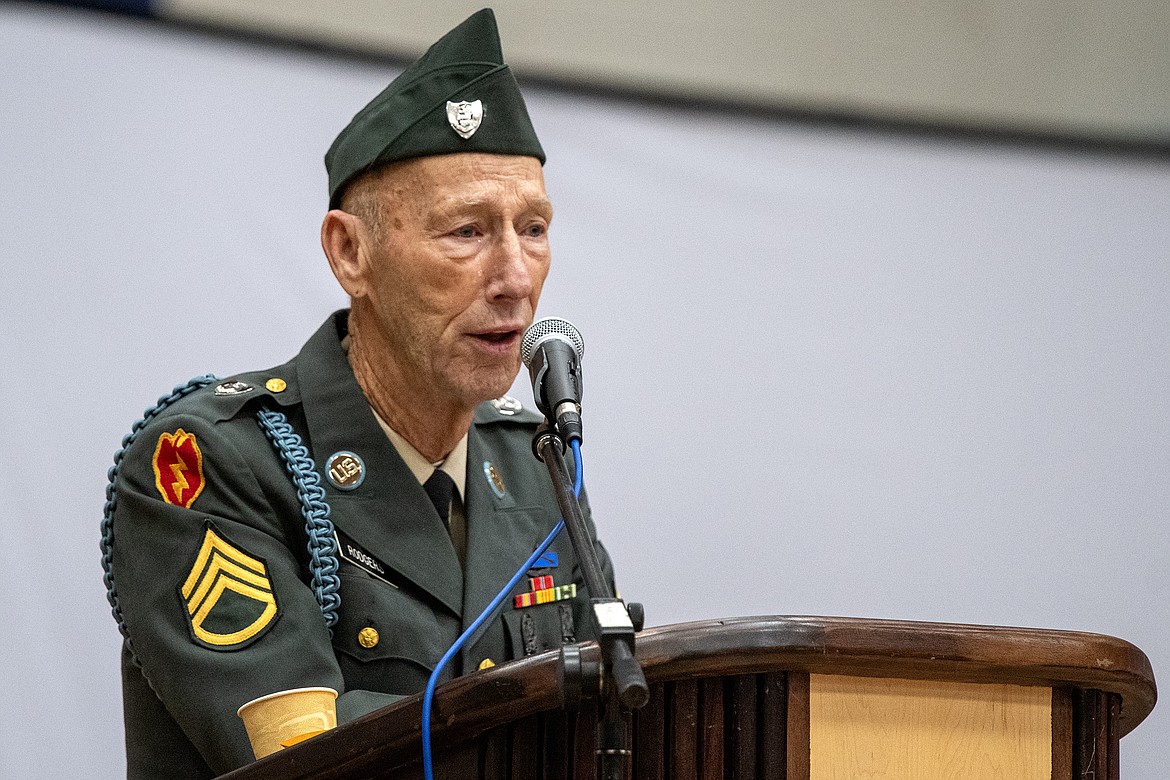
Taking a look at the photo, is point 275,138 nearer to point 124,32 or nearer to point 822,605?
point 124,32

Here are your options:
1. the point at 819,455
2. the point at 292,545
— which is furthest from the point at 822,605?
the point at 292,545

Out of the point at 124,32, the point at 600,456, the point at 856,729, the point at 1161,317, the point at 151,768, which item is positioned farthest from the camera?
the point at 1161,317

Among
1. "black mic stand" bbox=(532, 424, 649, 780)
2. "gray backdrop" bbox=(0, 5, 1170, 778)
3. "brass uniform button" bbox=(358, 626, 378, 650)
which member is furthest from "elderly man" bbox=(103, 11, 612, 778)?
"gray backdrop" bbox=(0, 5, 1170, 778)

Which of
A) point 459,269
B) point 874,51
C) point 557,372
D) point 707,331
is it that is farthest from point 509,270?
point 874,51

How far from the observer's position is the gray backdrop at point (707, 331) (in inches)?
94.3

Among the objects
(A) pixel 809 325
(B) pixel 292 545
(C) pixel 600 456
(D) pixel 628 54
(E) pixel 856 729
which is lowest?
(E) pixel 856 729

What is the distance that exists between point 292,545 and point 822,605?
1427 mm

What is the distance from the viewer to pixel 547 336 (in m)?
1.36

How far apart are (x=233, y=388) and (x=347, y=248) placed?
273 mm

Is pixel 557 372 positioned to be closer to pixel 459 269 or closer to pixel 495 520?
pixel 459 269

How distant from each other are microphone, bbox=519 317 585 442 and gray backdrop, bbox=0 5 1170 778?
134cm

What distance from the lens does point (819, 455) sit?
9.53 ft

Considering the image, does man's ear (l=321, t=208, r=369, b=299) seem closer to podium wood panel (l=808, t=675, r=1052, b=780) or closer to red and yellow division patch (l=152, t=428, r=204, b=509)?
red and yellow division patch (l=152, t=428, r=204, b=509)

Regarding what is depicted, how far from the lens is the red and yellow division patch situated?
1.64 meters
